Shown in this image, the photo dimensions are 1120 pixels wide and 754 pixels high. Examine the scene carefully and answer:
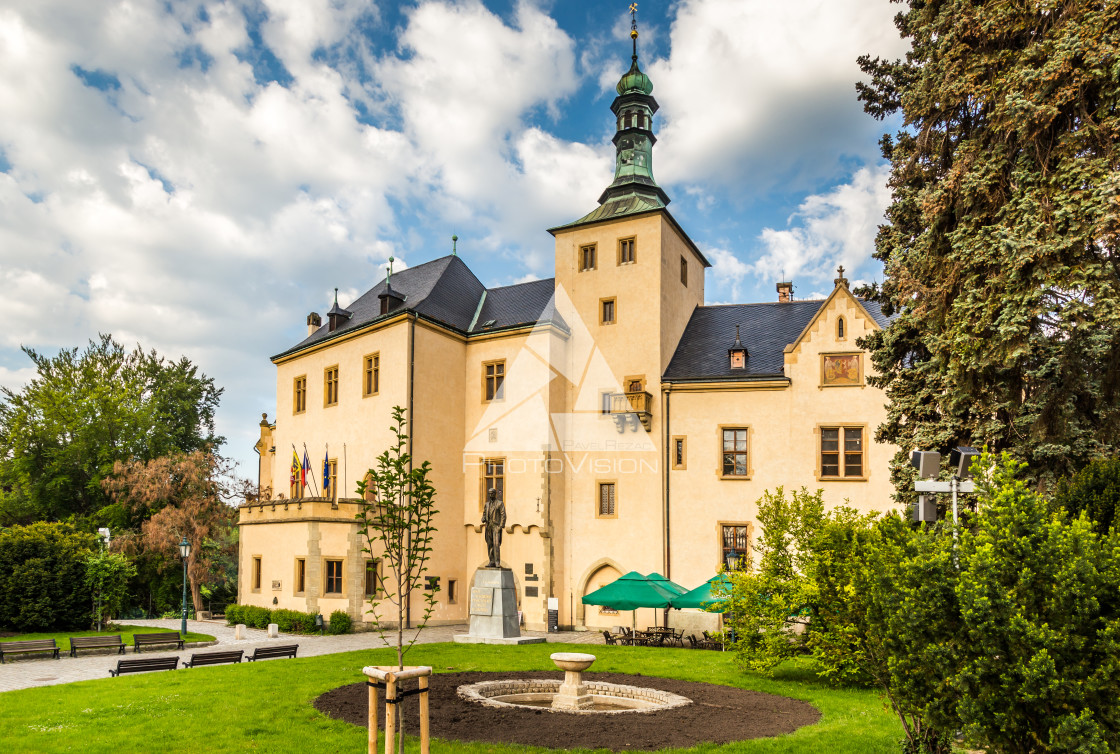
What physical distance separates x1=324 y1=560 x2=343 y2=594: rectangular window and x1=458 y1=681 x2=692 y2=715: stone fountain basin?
557 inches

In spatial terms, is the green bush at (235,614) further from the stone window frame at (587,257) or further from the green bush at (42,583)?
the stone window frame at (587,257)

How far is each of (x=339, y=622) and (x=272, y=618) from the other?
11.2ft

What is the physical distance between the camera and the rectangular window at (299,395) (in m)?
35.0

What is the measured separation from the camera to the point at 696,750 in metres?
9.76

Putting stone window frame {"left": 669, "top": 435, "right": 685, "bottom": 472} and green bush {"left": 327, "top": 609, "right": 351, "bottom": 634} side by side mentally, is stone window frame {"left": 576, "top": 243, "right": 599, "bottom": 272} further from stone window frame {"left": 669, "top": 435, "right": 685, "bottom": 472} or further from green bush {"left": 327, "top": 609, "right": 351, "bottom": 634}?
green bush {"left": 327, "top": 609, "right": 351, "bottom": 634}

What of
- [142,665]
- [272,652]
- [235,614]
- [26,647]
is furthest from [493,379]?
[26,647]

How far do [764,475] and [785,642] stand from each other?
12.0 meters

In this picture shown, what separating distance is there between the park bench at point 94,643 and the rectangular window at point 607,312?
19.4 meters

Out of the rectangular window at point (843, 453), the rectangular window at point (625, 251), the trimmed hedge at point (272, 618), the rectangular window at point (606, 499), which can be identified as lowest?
the trimmed hedge at point (272, 618)

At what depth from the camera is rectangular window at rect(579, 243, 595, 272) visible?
103ft

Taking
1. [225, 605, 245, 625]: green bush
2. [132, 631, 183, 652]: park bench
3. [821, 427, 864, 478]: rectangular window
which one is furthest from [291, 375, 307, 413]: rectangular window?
[821, 427, 864, 478]: rectangular window

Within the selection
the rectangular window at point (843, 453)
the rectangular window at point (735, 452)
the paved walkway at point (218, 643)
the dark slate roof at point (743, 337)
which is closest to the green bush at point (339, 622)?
the paved walkway at point (218, 643)

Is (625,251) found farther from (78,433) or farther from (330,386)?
(78,433)

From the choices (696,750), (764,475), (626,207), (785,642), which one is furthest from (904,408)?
(626,207)
